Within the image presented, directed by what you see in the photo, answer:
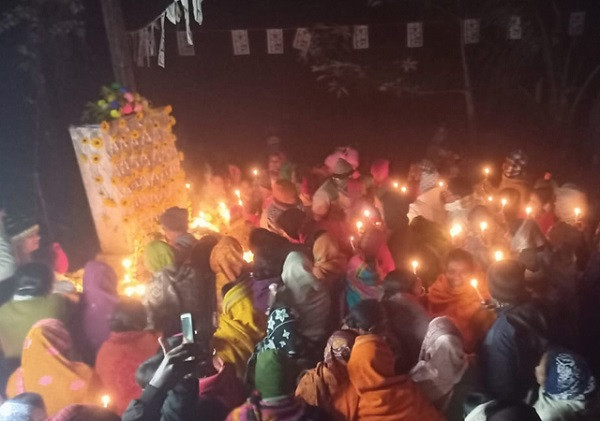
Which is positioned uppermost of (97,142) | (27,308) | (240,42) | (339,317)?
(240,42)

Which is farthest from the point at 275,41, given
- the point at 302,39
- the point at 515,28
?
the point at 515,28

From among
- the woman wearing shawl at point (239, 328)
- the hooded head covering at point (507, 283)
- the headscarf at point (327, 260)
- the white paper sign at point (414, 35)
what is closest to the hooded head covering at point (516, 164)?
the headscarf at point (327, 260)

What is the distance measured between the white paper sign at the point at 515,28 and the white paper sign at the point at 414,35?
1.15 meters

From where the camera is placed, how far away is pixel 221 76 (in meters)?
8.98

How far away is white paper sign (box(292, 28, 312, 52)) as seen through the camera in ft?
28.0

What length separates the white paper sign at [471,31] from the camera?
8.19m

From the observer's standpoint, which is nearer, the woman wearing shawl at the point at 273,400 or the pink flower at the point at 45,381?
the woman wearing shawl at the point at 273,400

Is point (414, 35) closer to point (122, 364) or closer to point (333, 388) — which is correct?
point (333, 388)

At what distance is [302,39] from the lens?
8594 millimetres

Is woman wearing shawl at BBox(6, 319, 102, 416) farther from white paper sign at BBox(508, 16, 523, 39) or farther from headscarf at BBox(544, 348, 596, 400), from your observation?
white paper sign at BBox(508, 16, 523, 39)

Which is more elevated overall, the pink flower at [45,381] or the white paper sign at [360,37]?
the white paper sign at [360,37]

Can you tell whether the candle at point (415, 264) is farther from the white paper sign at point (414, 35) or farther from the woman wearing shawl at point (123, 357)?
the white paper sign at point (414, 35)

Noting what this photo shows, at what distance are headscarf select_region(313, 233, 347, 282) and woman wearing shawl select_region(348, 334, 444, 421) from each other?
4.29ft

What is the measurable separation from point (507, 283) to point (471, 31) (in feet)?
17.1
